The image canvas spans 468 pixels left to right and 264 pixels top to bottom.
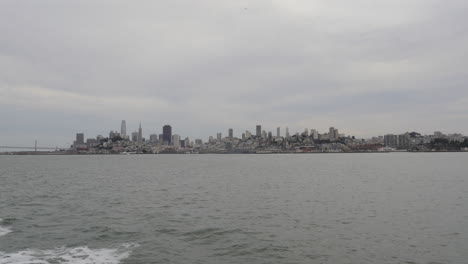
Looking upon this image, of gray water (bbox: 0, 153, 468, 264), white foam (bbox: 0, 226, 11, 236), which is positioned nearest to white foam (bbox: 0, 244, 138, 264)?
gray water (bbox: 0, 153, 468, 264)

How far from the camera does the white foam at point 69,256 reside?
620 inches

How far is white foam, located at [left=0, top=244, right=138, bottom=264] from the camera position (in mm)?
15750

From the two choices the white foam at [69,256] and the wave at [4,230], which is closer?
the white foam at [69,256]

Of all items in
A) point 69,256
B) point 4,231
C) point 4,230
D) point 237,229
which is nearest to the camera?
point 69,256

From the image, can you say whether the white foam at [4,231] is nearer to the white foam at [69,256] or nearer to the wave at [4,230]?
the wave at [4,230]

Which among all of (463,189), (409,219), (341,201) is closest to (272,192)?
(341,201)

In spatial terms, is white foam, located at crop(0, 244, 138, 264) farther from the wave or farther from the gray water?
the wave

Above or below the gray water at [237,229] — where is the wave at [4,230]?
above

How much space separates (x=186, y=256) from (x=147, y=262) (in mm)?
1692

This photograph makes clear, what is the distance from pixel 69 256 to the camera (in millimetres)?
16500

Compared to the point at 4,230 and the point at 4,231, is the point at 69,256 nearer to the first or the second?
the point at 4,231

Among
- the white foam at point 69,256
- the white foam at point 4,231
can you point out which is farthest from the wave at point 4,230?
the white foam at point 69,256

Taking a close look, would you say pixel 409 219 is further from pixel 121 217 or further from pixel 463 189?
pixel 463 189

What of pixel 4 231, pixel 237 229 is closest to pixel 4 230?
pixel 4 231
